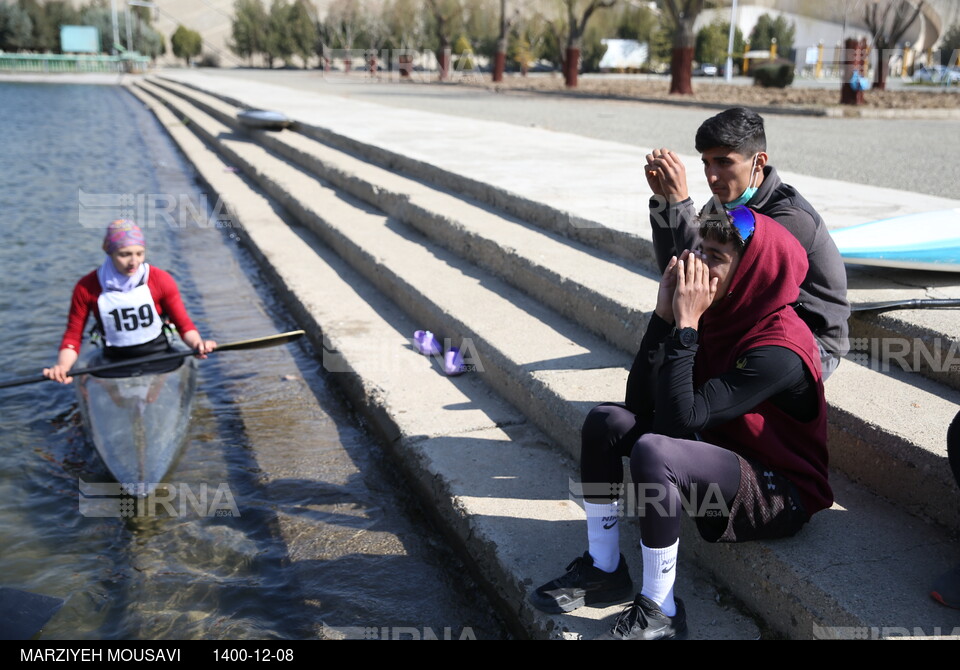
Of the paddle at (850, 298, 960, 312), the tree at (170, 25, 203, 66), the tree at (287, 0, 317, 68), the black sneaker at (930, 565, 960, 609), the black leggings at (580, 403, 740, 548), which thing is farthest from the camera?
the tree at (170, 25, 203, 66)

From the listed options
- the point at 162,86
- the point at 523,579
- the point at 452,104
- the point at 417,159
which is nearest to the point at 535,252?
the point at 523,579

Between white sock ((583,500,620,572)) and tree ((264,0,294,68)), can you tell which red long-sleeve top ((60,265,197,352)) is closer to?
white sock ((583,500,620,572))

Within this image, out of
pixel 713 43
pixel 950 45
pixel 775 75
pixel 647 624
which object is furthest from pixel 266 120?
pixel 950 45

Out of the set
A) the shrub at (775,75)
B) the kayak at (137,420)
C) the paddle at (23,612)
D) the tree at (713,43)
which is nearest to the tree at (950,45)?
the tree at (713,43)

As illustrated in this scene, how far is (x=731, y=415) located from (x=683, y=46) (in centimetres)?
2327

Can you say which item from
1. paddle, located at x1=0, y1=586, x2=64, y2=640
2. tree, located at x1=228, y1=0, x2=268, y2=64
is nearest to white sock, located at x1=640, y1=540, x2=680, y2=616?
paddle, located at x1=0, y1=586, x2=64, y2=640

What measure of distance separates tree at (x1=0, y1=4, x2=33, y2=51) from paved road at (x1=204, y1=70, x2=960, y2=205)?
53.3 m

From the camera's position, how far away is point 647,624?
2.53m

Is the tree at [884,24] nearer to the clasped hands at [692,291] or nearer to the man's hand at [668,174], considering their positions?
the man's hand at [668,174]

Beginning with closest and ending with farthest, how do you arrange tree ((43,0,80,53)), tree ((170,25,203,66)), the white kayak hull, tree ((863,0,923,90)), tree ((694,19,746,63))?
the white kayak hull, tree ((863,0,923,90)), tree ((694,19,746,63)), tree ((43,0,80,53)), tree ((170,25,203,66))

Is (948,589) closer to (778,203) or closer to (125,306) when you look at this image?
(778,203)

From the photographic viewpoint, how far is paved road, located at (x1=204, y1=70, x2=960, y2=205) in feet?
28.1

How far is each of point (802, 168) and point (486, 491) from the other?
21.6ft

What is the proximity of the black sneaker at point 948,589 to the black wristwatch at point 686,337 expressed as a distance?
0.92 meters
